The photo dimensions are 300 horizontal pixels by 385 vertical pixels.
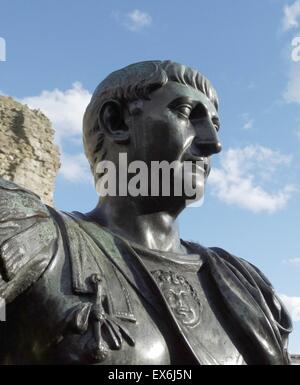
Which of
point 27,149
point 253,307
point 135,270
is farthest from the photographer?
point 27,149

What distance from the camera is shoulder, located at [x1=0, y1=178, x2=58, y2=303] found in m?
2.04

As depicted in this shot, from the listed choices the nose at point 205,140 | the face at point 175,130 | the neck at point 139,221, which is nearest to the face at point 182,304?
the neck at point 139,221

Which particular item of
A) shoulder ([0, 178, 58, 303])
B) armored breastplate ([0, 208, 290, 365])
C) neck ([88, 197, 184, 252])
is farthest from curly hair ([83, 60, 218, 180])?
shoulder ([0, 178, 58, 303])

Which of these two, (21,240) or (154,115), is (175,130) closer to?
(154,115)

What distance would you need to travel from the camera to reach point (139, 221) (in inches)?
104

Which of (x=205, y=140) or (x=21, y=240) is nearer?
(x=21, y=240)

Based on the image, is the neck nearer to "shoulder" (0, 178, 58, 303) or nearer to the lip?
the lip

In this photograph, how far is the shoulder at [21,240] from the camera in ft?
6.71

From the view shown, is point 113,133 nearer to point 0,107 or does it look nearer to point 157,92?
point 157,92

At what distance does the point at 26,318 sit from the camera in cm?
208

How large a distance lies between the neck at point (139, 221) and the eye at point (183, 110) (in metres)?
0.38

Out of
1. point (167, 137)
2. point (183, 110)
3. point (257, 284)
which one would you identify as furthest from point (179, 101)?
point (257, 284)

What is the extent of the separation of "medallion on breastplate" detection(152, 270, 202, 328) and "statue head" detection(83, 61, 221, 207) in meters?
0.46

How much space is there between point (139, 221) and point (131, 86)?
0.54 m
